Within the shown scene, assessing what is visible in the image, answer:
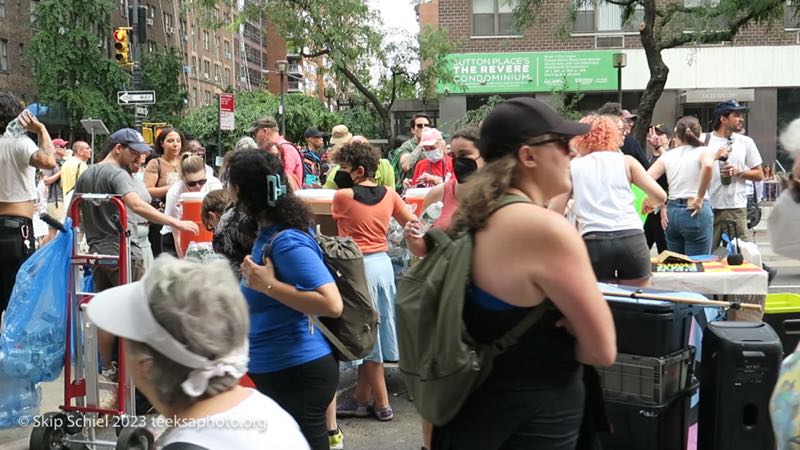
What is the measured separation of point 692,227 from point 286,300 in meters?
5.26

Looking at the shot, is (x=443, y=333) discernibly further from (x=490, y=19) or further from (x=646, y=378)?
(x=490, y=19)

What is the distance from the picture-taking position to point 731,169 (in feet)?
25.2

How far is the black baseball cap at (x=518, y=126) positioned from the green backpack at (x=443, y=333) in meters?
0.18

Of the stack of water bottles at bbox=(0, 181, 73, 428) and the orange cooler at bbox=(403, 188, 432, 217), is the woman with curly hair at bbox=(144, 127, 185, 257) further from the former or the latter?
the stack of water bottles at bbox=(0, 181, 73, 428)

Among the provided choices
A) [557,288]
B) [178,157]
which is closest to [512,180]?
[557,288]

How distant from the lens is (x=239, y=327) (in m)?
2.03

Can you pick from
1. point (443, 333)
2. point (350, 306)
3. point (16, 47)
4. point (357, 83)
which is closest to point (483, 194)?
point (443, 333)

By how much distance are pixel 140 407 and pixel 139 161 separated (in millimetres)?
1914

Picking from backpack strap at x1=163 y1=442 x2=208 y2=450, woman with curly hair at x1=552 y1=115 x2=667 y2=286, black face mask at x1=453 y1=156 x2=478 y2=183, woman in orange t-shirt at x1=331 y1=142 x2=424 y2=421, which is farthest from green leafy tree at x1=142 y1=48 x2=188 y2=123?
backpack strap at x1=163 y1=442 x2=208 y2=450

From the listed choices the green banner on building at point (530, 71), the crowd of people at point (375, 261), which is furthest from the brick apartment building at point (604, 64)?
the crowd of people at point (375, 261)

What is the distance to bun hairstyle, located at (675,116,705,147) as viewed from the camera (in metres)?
7.53

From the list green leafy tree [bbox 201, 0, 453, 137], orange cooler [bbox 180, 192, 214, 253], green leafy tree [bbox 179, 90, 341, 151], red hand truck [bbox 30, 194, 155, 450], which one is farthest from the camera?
green leafy tree [bbox 179, 90, 341, 151]

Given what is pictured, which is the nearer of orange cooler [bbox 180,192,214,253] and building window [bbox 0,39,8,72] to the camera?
orange cooler [bbox 180,192,214,253]

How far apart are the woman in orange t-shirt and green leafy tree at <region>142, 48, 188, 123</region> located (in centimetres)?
4704
